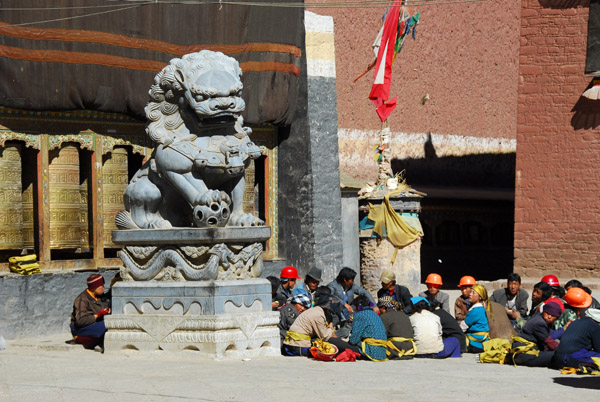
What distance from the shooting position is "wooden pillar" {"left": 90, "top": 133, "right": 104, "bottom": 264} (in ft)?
44.8

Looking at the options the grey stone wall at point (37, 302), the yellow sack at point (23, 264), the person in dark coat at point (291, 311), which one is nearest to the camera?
the person in dark coat at point (291, 311)

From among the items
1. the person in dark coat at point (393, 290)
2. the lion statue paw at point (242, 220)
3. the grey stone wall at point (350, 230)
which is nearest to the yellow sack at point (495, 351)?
the person in dark coat at point (393, 290)

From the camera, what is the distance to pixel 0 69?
12516 millimetres

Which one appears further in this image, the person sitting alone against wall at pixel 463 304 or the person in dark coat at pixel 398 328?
the person sitting alone against wall at pixel 463 304

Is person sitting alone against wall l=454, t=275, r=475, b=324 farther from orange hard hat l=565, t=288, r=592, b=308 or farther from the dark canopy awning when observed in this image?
the dark canopy awning

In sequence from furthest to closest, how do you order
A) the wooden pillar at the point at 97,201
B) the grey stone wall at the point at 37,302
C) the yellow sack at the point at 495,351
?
1. the wooden pillar at the point at 97,201
2. the grey stone wall at the point at 37,302
3. the yellow sack at the point at 495,351

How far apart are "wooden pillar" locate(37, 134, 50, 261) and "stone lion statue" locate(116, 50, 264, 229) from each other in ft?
9.26

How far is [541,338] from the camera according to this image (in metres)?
10.4

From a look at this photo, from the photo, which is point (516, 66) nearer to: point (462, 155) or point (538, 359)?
point (462, 155)

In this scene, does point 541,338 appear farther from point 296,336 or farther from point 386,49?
point 386,49

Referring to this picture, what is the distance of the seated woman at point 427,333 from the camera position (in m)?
10.8

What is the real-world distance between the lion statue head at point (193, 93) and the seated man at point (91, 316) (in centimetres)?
175

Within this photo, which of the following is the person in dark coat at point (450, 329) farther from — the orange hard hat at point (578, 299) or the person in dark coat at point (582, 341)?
the person in dark coat at point (582, 341)

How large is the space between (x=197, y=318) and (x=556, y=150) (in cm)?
1138
